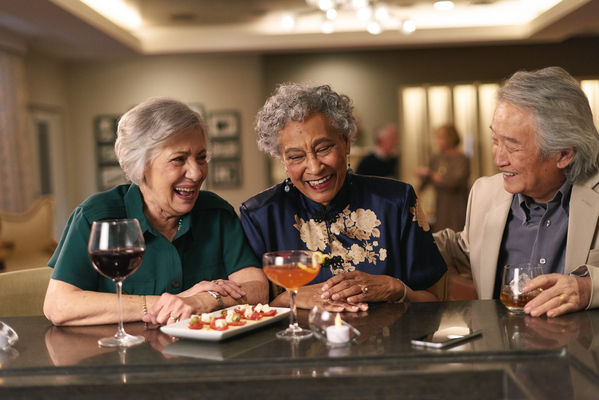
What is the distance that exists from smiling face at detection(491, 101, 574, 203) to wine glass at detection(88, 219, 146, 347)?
1.29 meters

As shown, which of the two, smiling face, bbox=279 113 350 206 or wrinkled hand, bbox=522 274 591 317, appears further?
smiling face, bbox=279 113 350 206

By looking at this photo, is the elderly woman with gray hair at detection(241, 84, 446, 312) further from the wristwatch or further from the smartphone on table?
the smartphone on table

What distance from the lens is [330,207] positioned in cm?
234

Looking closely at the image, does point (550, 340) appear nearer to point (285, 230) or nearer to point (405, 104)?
point (285, 230)

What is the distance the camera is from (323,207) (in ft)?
7.70

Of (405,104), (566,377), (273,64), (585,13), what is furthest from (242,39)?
(566,377)

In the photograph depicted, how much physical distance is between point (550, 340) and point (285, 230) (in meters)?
1.13

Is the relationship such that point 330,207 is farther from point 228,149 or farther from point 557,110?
point 228,149

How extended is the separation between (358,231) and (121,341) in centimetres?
107

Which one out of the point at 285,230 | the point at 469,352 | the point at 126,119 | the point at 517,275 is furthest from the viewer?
the point at 285,230

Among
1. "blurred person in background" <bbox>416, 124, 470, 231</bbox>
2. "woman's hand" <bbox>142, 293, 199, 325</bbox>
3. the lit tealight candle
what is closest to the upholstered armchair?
"blurred person in background" <bbox>416, 124, 470, 231</bbox>


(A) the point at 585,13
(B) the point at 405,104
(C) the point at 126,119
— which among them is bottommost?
(C) the point at 126,119

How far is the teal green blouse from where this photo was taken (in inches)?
74.0

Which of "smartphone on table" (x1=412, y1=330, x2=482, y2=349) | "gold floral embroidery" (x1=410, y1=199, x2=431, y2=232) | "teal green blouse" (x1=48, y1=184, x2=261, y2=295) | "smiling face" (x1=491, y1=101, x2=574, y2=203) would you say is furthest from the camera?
"gold floral embroidery" (x1=410, y1=199, x2=431, y2=232)
